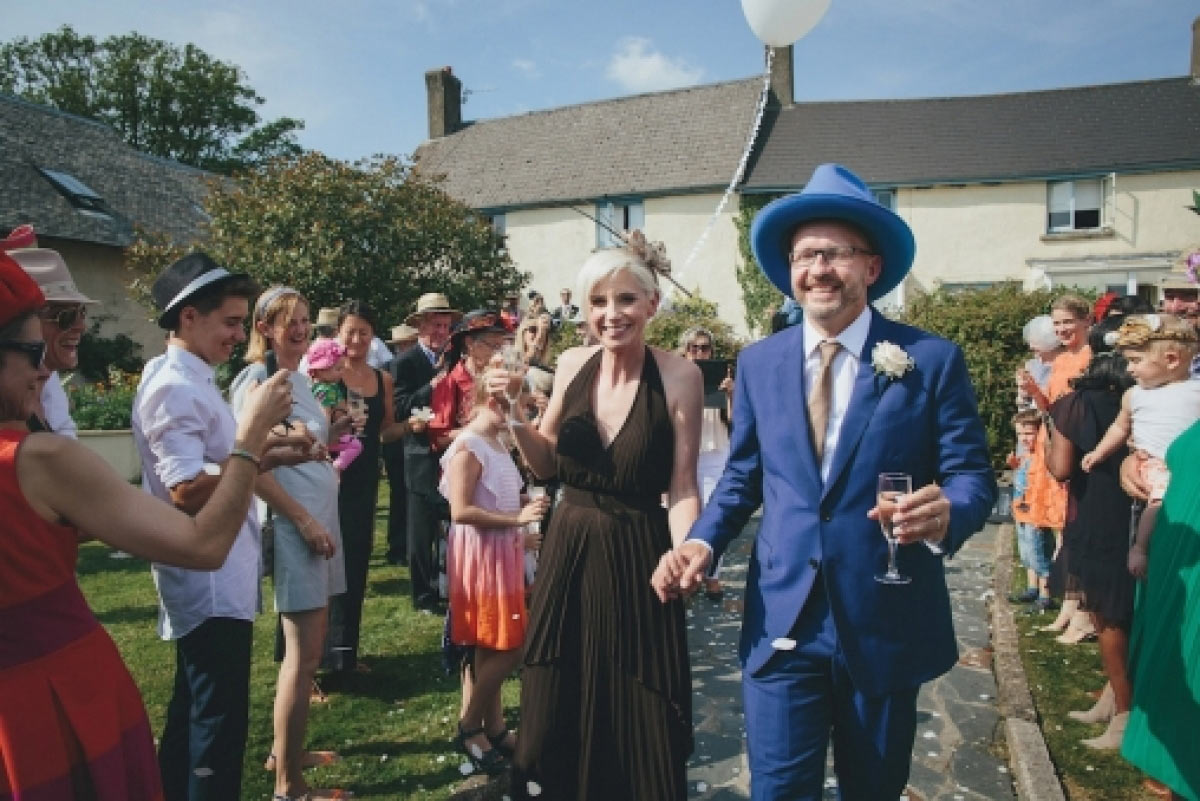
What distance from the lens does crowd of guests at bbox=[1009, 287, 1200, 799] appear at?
3.01m

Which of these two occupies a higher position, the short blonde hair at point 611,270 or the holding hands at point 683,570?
the short blonde hair at point 611,270

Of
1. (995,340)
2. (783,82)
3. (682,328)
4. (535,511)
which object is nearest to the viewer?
(535,511)

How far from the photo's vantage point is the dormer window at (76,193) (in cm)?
2355

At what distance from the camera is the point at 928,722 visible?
492 centimetres

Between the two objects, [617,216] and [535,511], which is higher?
[617,216]

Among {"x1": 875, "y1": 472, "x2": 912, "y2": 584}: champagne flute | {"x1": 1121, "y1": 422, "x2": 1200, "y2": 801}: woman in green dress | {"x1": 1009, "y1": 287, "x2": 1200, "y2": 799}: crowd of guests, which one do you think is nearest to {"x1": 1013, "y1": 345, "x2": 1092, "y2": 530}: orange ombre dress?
{"x1": 1009, "y1": 287, "x2": 1200, "y2": 799}: crowd of guests

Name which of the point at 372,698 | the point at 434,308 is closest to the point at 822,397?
the point at 372,698

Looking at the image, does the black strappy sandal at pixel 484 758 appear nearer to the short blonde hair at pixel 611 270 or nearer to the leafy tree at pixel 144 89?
the short blonde hair at pixel 611 270

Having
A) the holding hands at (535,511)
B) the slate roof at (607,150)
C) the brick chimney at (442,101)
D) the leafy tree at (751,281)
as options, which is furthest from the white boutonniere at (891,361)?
the brick chimney at (442,101)

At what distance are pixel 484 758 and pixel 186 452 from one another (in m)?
2.27

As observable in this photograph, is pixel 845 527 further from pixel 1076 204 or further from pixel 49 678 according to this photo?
pixel 1076 204

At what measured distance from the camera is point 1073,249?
25484 millimetres

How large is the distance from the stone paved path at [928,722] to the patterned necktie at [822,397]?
2.42 meters

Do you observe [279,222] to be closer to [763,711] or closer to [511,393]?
[511,393]
